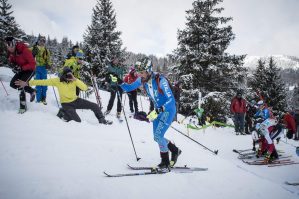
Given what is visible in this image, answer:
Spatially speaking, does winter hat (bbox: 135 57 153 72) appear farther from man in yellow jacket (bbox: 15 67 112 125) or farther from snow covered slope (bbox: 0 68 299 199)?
man in yellow jacket (bbox: 15 67 112 125)

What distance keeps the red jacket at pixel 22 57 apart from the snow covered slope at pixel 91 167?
1478 mm

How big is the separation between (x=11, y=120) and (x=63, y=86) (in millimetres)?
1746

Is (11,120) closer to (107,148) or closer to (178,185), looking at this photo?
(107,148)

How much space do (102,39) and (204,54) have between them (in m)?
9.94

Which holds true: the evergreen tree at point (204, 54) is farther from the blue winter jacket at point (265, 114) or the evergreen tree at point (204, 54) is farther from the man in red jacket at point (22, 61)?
the man in red jacket at point (22, 61)

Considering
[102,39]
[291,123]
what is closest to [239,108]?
[291,123]

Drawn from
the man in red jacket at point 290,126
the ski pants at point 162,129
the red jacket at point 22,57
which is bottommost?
the man in red jacket at point 290,126

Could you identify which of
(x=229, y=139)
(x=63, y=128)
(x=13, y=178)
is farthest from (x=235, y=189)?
(x=229, y=139)

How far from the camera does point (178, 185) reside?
Answer: 4.59 meters

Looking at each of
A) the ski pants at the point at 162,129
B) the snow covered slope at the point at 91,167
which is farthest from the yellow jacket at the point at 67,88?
the ski pants at the point at 162,129

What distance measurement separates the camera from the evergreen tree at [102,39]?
70.1 ft

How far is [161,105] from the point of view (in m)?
5.65

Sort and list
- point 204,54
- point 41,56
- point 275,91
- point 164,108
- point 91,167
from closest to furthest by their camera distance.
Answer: point 91,167 < point 164,108 < point 41,56 < point 204,54 < point 275,91

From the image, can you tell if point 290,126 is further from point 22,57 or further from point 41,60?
point 22,57
